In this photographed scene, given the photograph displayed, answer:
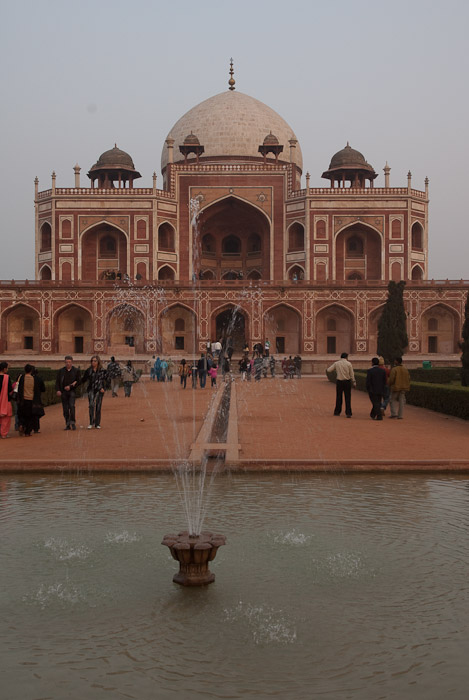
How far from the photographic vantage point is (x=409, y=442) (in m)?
9.10

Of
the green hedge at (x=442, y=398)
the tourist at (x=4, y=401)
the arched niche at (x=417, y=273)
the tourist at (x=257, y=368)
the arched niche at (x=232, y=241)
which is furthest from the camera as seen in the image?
the arched niche at (x=232, y=241)

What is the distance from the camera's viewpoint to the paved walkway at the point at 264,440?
7371mm

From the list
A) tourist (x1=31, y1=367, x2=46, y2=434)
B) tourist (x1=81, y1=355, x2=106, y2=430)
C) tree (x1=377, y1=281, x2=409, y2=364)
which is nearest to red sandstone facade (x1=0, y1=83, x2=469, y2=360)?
tree (x1=377, y1=281, x2=409, y2=364)

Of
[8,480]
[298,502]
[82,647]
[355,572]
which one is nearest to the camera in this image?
[82,647]

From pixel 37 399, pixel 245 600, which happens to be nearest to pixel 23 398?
pixel 37 399

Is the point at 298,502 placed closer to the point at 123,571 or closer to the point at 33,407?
the point at 123,571

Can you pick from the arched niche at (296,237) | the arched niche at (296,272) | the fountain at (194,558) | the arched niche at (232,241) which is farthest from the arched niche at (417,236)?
the fountain at (194,558)

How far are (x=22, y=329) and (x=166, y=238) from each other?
9744 millimetres

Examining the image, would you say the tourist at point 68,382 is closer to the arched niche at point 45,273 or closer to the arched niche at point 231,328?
the arched niche at point 231,328

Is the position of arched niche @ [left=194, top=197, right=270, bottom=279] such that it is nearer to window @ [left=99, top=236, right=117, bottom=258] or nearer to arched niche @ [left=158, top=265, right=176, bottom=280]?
arched niche @ [left=158, top=265, right=176, bottom=280]

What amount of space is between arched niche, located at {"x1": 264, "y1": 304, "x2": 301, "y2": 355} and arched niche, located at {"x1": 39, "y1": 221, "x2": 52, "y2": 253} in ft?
43.6

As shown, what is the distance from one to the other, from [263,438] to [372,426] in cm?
227

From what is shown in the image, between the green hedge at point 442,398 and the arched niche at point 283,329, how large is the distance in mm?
21361

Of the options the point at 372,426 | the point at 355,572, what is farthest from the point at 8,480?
the point at 372,426
